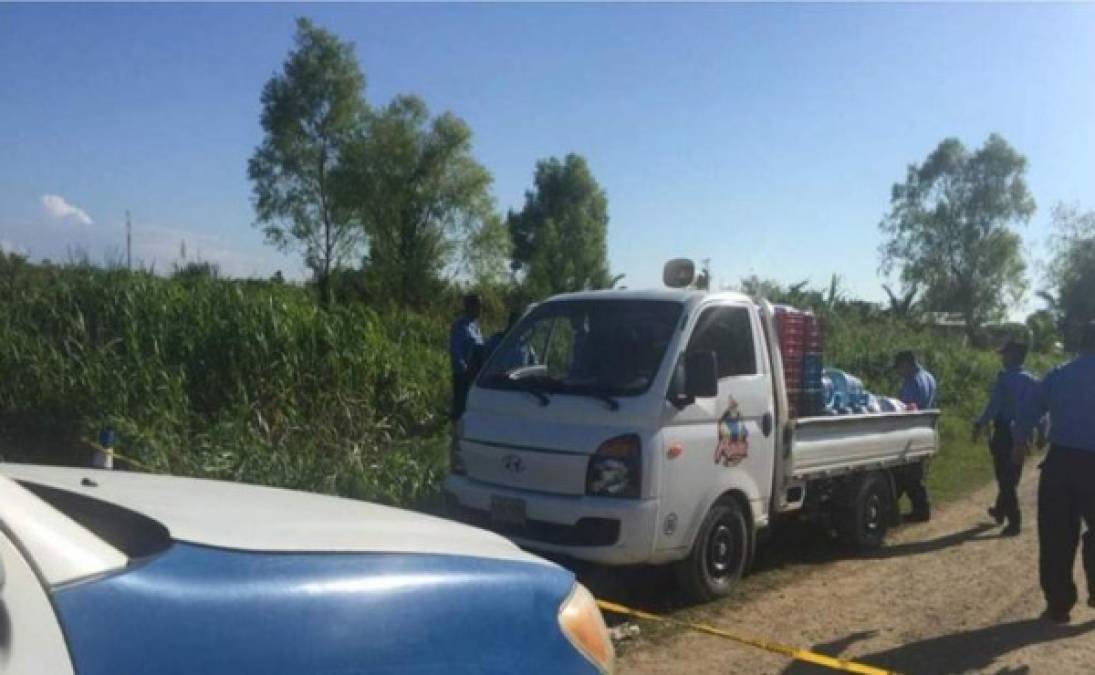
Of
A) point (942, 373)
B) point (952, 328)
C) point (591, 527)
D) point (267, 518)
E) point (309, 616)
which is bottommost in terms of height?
point (591, 527)

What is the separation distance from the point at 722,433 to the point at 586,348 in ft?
3.71

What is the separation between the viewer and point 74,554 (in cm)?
173

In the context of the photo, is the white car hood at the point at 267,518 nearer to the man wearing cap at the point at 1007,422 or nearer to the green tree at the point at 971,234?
the man wearing cap at the point at 1007,422

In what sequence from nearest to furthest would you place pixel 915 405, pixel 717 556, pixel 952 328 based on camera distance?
pixel 717 556, pixel 915 405, pixel 952 328

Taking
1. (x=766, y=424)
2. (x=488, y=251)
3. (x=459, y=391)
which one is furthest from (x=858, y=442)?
(x=488, y=251)

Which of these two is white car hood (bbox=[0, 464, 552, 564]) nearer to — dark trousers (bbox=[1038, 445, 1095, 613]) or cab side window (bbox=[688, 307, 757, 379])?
cab side window (bbox=[688, 307, 757, 379])

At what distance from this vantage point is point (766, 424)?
22.9 ft

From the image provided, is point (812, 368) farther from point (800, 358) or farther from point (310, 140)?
point (310, 140)

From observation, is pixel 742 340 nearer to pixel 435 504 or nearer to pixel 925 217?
pixel 435 504

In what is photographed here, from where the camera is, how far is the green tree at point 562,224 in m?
57.6

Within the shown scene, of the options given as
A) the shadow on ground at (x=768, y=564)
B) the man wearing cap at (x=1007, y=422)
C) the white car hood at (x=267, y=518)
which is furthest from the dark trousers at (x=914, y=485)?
the white car hood at (x=267, y=518)

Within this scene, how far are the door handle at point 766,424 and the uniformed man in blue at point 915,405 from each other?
308 cm

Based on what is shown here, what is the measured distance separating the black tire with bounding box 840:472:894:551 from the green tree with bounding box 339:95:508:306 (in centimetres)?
3656

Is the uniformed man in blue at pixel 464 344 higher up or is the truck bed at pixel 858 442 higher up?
the uniformed man in blue at pixel 464 344
